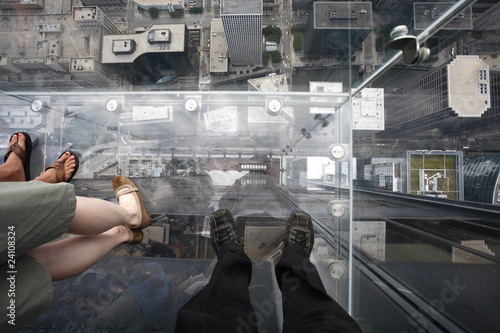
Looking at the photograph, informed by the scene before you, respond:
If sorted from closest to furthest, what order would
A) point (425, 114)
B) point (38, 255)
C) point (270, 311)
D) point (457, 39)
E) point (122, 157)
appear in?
1. point (38, 255)
2. point (457, 39)
3. point (270, 311)
4. point (122, 157)
5. point (425, 114)

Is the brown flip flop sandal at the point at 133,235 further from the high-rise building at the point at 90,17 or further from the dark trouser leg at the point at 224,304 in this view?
the high-rise building at the point at 90,17

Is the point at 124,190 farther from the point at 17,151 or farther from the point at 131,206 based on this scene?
the point at 17,151

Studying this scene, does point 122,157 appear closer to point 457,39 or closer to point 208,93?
point 208,93

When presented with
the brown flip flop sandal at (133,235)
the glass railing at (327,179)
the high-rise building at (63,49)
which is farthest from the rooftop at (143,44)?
the brown flip flop sandal at (133,235)

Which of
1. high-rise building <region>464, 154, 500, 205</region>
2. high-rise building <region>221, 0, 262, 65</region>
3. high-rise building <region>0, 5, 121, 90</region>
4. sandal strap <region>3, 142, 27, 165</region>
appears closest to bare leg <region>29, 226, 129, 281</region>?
sandal strap <region>3, 142, 27, 165</region>

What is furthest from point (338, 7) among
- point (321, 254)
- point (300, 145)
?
point (321, 254)

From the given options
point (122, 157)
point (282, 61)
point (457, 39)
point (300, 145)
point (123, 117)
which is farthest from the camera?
point (282, 61)
